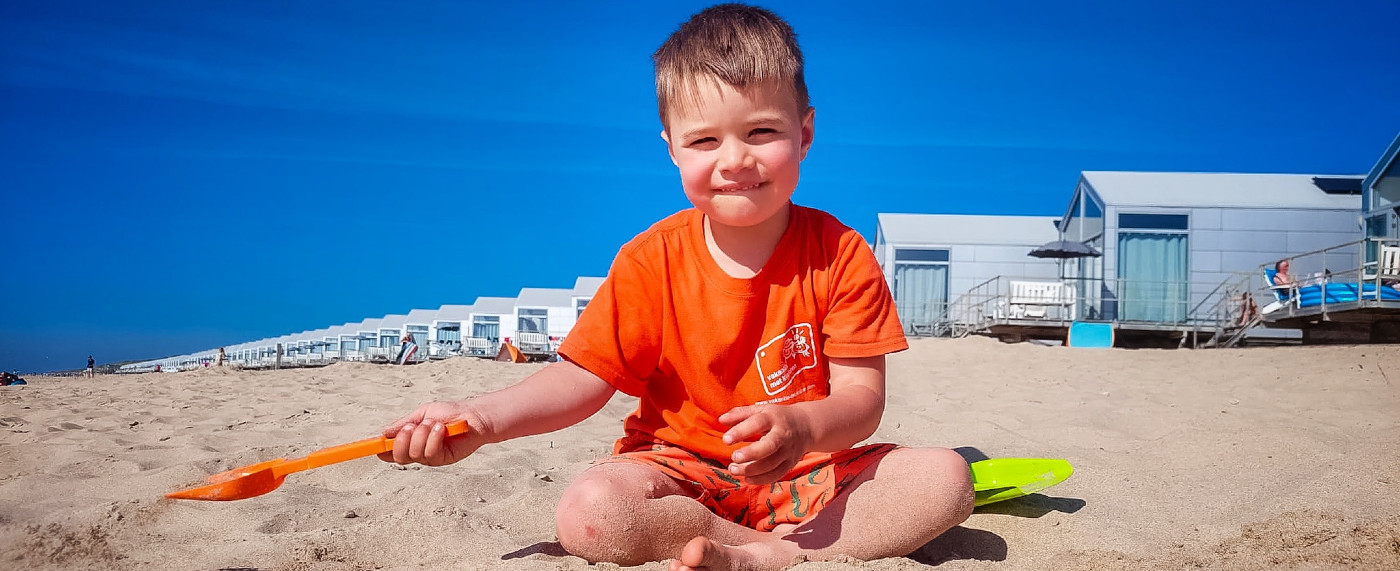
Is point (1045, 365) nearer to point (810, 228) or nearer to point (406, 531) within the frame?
point (810, 228)

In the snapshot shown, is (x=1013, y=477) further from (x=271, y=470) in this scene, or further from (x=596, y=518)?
(x=271, y=470)

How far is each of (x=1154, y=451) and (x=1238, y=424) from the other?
70 centimetres

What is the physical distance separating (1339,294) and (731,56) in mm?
11554

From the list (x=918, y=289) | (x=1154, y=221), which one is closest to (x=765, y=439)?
(x=1154, y=221)

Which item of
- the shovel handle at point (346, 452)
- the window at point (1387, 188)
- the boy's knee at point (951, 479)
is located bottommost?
the boy's knee at point (951, 479)

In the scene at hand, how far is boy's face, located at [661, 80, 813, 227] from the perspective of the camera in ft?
5.70

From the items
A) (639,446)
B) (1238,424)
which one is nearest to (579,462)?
(639,446)

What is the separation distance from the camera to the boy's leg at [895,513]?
5.66 feet

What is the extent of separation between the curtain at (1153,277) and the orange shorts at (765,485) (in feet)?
51.1

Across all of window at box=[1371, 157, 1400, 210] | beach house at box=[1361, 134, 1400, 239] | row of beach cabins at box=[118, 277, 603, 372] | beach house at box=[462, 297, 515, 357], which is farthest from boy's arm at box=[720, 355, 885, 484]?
beach house at box=[462, 297, 515, 357]

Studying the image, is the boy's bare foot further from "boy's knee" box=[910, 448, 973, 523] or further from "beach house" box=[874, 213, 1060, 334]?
"beach house" box=[874, 213, 1060, 334]

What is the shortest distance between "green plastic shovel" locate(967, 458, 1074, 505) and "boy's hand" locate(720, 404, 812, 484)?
0.98 meters

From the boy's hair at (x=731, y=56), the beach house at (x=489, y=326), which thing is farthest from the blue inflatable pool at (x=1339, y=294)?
the beach house at (x=489, y=326)

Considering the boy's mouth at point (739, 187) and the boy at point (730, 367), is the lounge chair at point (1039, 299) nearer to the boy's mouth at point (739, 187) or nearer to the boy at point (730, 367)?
the boy at point (730, 367)
